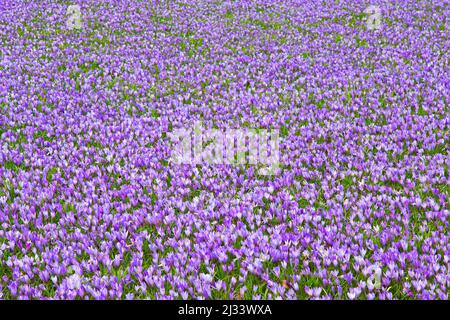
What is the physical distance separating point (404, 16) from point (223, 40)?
7376 mm

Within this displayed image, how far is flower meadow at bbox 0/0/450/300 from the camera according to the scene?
475 cm

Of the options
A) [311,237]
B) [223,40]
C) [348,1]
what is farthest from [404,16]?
[311,237]

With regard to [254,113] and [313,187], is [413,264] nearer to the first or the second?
[313,187]

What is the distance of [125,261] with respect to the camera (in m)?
5.07

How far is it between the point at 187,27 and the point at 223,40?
2279mm

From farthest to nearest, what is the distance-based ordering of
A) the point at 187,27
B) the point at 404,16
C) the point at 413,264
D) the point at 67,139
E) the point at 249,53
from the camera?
the point at 404,16, the point at 187,27, the point at 249,53, the point at 67,139, the point at 413,264

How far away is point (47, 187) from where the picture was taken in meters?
6.58

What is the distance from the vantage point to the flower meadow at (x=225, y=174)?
4.75 meters

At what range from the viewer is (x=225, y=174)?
271 inches

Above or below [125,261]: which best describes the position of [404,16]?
above

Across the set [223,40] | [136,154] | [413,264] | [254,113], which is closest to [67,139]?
[136,154]

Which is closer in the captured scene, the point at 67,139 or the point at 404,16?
the point at 67,139

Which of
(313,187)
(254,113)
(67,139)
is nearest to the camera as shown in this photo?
(313,187)
